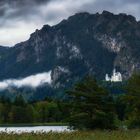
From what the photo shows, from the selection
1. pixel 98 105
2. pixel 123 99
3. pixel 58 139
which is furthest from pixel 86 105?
pixel 58 139

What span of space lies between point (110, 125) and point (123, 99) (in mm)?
7251

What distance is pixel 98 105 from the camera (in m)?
52.8

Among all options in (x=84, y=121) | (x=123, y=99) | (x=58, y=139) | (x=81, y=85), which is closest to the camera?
(x=58, y=139)

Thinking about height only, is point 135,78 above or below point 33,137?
above

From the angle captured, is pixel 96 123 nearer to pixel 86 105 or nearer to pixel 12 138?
pixel 86 105

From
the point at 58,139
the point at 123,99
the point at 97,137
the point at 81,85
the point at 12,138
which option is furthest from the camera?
the point at 123,99

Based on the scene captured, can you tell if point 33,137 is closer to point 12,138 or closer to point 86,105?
point 12,138

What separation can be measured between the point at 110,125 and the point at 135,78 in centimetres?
1024

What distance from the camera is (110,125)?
2117 inches

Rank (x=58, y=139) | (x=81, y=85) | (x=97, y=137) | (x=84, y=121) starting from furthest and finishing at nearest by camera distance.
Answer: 1. (x=81, y=85)
2. (x=84, y=121)
3. (x=97, y=137)
4. (x=58, y=139)

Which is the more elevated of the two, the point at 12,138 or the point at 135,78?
the point at 135,78

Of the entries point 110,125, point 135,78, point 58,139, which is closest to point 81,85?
point 110,125

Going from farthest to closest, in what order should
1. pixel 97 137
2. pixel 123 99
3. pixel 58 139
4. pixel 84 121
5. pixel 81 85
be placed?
pixel 123 99, pixel 81 85, pixel 84 121, pixel 97 137, pixel 58 139

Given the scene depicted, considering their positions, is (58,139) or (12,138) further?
(58,139)
